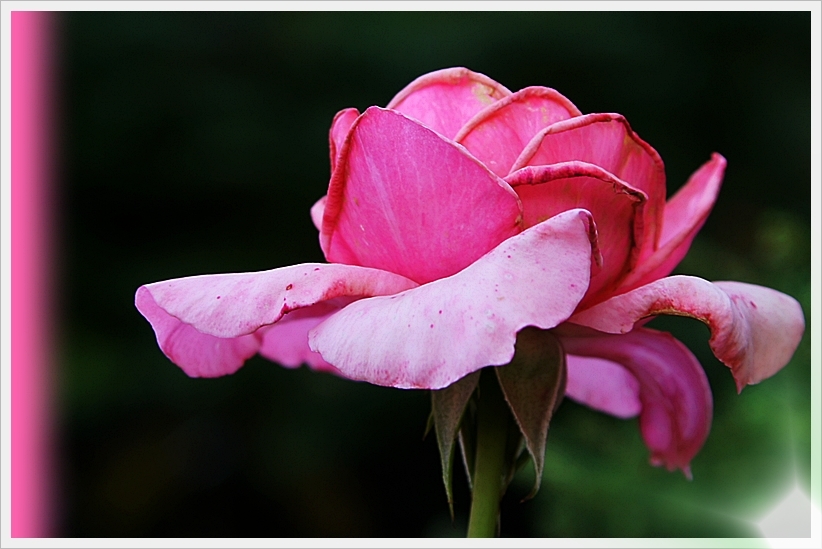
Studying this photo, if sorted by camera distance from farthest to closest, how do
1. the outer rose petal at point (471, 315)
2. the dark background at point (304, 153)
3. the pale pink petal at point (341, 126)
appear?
the dark background at point (304, 153) < the pale pink petal at point (341, 126) < the outer rose petal at point (471, 315)

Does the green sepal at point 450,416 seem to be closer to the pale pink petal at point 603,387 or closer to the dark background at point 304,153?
the pale pink petal at point 603,387

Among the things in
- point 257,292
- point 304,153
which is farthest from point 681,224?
point 304,153

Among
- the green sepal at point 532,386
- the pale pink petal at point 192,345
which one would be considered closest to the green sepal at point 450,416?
the green sepal at point 532,386

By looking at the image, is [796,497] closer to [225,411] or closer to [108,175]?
[225,411]

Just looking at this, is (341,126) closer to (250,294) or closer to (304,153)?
(250,294)

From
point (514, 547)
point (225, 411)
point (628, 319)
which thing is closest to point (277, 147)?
point (225, 411)
